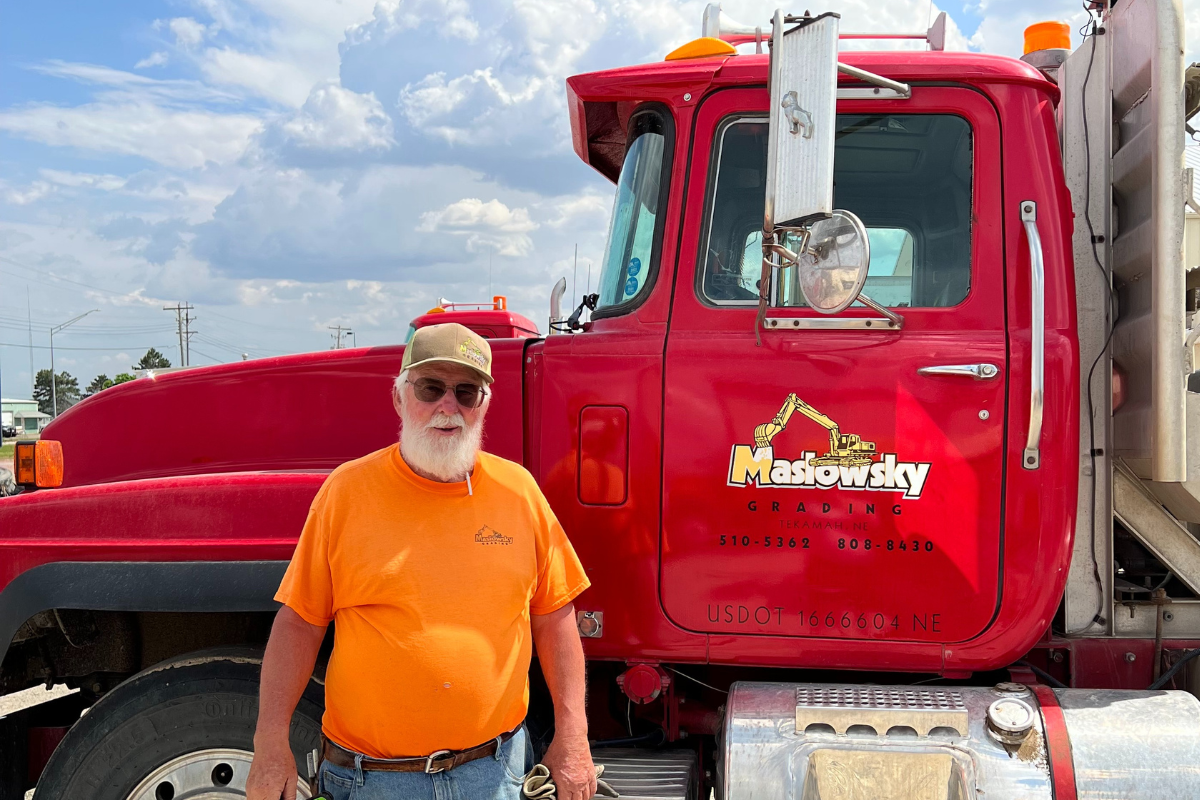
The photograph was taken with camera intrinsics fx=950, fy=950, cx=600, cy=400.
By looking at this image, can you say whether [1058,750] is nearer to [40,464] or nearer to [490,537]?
[490,537]

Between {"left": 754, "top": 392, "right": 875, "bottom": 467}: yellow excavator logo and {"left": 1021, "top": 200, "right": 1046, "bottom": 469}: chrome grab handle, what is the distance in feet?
1.35

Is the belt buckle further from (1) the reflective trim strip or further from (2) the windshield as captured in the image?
(1) the reflective trim strip

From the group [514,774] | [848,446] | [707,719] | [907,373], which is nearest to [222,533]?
[514,774]

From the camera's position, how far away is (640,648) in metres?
2.68

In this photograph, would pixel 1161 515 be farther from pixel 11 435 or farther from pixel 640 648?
pixel 11 435

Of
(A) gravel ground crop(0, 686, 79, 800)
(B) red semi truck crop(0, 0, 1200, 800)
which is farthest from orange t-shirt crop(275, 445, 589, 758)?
(A) gravel ground crop(0, 686, 79, 800)

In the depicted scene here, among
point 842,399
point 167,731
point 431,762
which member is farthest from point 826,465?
point 167,731

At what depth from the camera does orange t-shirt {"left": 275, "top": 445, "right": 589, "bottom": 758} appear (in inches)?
88.9

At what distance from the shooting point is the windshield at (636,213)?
2.80m

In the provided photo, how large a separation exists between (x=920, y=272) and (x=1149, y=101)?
0.76 meters

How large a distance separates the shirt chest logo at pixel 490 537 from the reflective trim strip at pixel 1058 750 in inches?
57.6

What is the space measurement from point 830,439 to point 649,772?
1.06 m

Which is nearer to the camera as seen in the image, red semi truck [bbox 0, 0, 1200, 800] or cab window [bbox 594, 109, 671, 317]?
red semi truck [bbox 0, 0, 1200, 800]

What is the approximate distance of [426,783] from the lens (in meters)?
2.26
